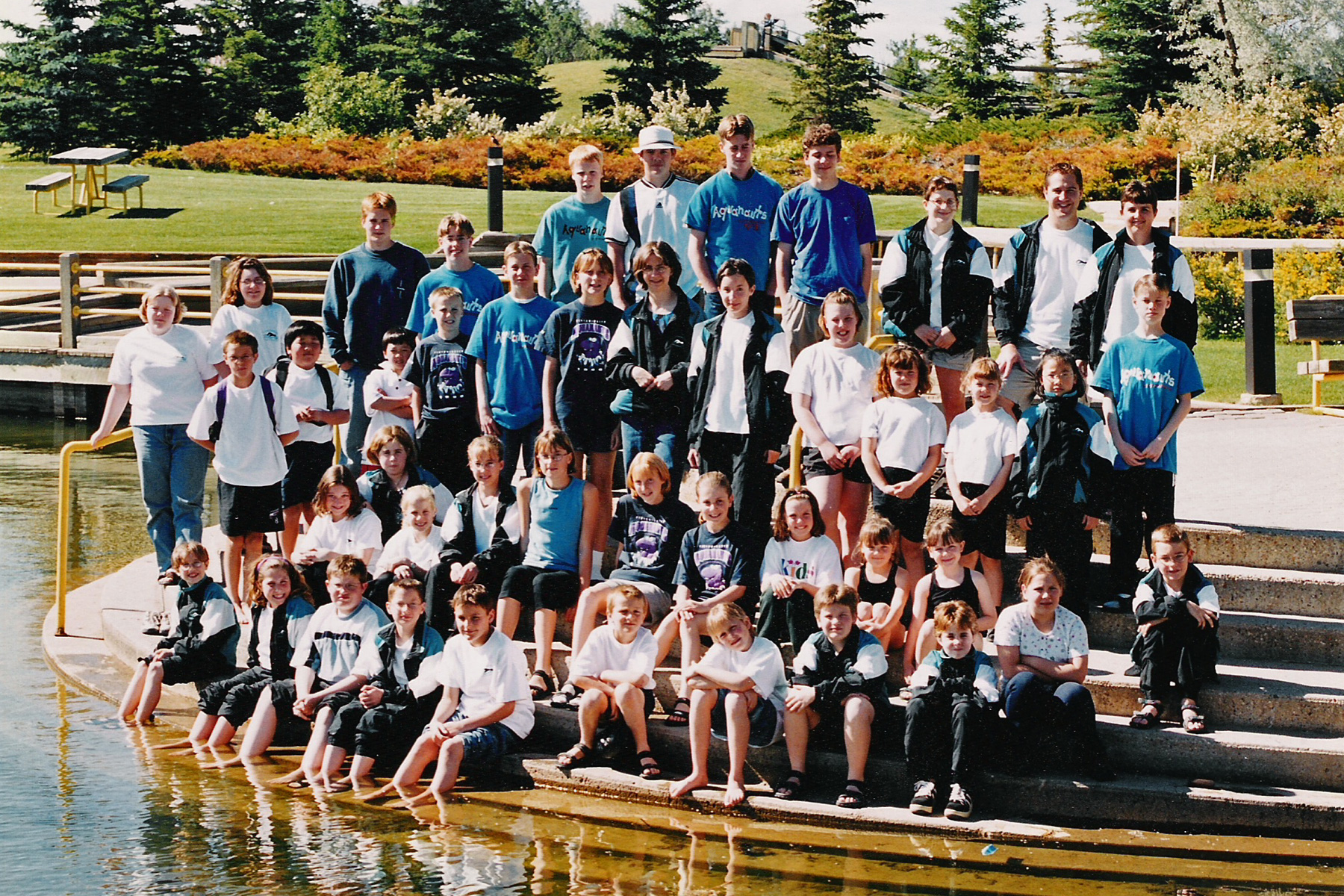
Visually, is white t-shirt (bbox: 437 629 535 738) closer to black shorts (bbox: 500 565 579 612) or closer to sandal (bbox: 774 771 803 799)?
black shorts (bbox: 500 565 579 612)

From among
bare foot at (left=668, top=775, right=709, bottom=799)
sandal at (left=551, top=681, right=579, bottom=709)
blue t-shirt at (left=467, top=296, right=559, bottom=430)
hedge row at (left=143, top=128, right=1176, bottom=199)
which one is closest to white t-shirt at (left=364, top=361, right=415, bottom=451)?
blue t-shirt at (left=467, top=296, right=559, bottom=430)

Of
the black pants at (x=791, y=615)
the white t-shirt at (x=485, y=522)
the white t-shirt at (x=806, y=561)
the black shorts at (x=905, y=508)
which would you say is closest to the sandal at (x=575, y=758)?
the black pants at (x=791, y=615)

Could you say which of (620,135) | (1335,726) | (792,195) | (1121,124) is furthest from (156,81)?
(1335,726)

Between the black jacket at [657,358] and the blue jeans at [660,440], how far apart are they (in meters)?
0.06

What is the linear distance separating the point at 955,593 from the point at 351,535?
3.34m

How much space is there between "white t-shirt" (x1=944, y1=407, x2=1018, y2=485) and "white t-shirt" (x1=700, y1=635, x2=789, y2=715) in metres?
1.34

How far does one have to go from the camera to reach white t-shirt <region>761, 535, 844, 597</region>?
7.57 meters

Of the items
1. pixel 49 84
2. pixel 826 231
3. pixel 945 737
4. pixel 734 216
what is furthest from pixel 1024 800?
pixel 49 84

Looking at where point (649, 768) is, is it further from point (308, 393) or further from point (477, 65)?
point (477, 65)

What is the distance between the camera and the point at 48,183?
3300cm

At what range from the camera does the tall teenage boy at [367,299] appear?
958cm

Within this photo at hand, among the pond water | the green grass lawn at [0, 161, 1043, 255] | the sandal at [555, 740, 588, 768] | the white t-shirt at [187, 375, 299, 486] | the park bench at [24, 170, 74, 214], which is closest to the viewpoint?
the pond water

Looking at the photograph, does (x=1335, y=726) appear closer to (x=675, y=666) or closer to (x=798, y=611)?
(x=798, y=611)

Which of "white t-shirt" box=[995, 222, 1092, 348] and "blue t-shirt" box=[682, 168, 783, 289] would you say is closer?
"white t-shirt" box=[995, 222, 1092, 348]
